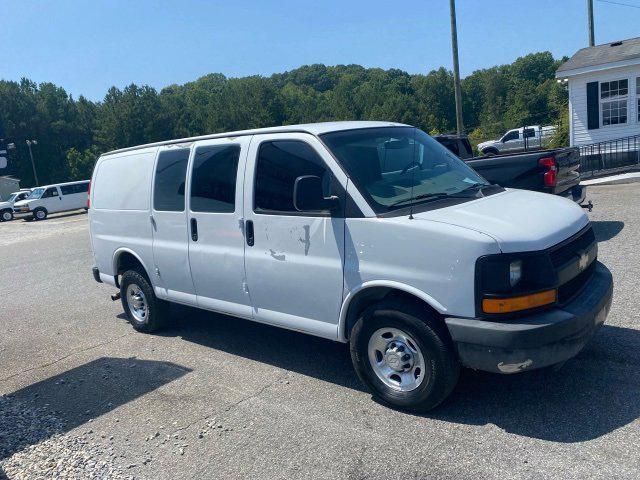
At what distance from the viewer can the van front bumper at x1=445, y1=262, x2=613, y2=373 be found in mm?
3693

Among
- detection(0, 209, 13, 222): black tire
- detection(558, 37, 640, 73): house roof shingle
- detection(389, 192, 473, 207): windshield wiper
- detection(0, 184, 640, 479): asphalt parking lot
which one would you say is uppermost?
detection(558, 37, 640, 73): house roof shingle

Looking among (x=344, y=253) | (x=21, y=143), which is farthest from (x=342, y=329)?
(x=21, y=143)

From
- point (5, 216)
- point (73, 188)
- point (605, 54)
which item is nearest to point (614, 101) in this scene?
point (605, 54)

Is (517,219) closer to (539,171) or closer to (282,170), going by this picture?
(282,170)

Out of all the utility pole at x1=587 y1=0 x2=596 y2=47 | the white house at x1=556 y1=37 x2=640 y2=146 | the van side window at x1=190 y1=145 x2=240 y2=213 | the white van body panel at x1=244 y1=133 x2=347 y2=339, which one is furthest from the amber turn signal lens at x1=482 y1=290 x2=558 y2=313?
the utility pole at x1=587 y1=0 x2=596 y2=47

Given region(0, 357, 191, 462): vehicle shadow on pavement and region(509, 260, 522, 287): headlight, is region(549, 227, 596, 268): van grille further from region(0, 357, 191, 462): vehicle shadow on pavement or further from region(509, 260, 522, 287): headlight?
region(0, 357, 191, 462): vehicle shadow on pavement

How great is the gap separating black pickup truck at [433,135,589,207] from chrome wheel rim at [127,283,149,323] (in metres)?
5.40

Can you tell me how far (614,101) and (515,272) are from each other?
60.1 feet

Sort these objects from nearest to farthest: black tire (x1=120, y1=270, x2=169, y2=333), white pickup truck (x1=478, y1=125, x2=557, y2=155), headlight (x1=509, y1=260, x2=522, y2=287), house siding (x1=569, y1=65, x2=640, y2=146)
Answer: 1. headlight (x1=509, y1=260, x2=522, y2=287)
2. black tire (x1=120, y1=270, x2=169, y2=333)
3. house siding (x1=569, y1=65, x2=640, y2=146)
4. white pickup truck (x1=478, y1=125, x2=557, y2=155)

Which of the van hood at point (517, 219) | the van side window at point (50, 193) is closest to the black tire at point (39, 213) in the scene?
the van side window at point (50, 193)

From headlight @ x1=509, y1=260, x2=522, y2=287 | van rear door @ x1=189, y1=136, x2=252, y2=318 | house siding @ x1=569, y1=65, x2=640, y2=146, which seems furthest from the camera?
house siding @ x1=569, y1=65, x2=640, y2=146

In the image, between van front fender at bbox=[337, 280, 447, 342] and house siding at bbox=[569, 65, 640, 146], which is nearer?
van front fender at bbox=[337, 280, 447, 342]

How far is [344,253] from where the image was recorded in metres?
4.45

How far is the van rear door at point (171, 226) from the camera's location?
5.91 metres
